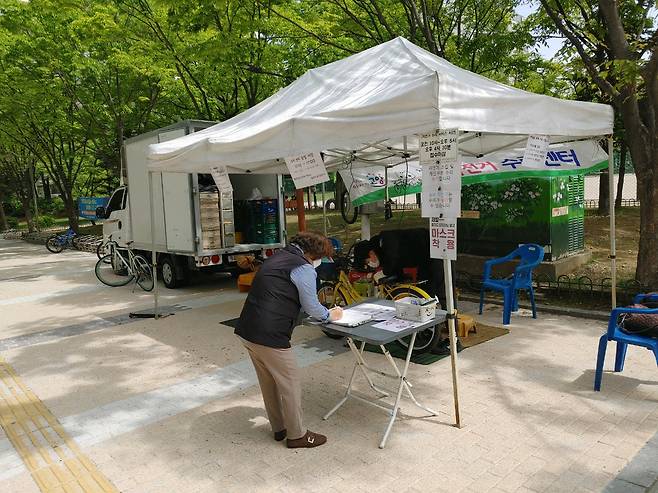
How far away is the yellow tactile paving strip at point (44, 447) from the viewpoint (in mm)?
3371

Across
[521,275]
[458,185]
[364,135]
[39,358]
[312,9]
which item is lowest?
[39,358]

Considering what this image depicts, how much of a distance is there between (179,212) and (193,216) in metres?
0.45

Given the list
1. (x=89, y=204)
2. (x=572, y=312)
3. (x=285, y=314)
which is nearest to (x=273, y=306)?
(x=285, y=314)

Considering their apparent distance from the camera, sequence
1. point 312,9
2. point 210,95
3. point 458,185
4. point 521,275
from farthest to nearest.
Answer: point 210,95, point 312,9, point 521,275, point 458,185

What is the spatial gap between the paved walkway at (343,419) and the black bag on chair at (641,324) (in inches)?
20.0

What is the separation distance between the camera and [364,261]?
6.15 m

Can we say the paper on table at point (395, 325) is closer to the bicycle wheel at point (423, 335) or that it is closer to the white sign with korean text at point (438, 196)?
the white sign with korean text at point (438, 196)

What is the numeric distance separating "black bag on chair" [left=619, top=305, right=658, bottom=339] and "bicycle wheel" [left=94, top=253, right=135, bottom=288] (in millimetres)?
9202

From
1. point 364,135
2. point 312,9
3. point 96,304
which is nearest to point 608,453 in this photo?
point 364,135

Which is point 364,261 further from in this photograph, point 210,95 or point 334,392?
point 210,95

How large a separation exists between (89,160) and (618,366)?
2508 cm

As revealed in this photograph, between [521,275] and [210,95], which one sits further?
[210,95]

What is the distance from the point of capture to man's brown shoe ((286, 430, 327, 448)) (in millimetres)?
3590

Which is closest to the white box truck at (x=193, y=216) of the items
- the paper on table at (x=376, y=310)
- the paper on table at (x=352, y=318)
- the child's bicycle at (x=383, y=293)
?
the child's bicycle at (x=383, y=293)
